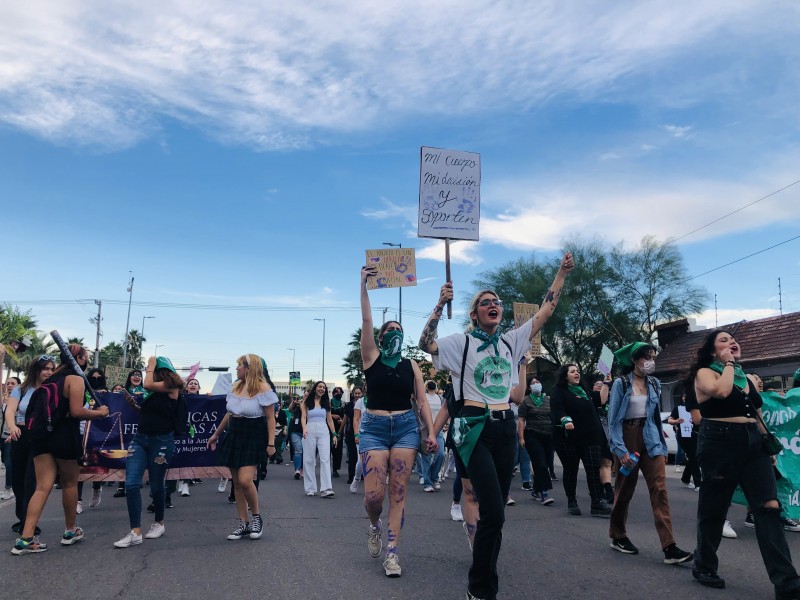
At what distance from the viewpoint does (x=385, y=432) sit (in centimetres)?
556

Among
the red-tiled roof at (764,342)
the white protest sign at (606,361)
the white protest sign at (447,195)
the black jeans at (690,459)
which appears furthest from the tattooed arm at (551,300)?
the red-tiled roof at (764,342)

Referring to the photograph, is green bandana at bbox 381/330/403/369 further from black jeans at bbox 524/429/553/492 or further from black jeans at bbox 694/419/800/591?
black jeans at bbox 524/429/553/492

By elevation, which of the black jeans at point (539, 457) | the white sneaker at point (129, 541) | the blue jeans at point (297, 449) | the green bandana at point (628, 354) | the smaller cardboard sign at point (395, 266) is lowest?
the blue jeans at point (297, 449)

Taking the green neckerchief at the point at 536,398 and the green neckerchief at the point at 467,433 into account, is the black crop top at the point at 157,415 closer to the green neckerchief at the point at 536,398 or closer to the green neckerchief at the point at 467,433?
the green neckerchief at the point at 467,433

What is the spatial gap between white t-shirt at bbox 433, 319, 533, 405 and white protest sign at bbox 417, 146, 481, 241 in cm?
420

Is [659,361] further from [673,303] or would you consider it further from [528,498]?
[528,498]

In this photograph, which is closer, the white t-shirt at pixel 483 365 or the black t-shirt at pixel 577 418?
the white t-shirt at pixel 483 365

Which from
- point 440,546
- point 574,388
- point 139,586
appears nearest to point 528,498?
point 574,388

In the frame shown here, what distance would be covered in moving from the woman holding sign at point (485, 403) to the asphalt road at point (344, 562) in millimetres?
615

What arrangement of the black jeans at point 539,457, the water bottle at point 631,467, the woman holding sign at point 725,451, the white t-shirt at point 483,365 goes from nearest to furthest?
the white t-shirt at point 483,365 < the woman holding sign at point 725,451 < the water bottle at point 631,467 < the black jeans at point 539,457

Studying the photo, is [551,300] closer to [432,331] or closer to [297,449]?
[432,331]

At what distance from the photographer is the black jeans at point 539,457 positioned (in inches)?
384

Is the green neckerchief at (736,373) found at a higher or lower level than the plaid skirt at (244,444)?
higher

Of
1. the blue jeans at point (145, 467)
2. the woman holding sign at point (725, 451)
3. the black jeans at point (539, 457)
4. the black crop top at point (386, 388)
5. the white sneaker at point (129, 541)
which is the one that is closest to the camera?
the woman holding sign at point (725, 451)
